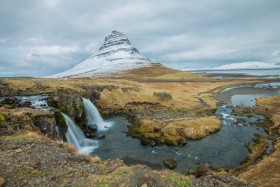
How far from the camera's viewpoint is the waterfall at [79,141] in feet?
88.6

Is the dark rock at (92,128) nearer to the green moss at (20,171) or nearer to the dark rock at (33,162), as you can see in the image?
the dark rock at (33,162)

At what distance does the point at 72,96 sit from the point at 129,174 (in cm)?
2952

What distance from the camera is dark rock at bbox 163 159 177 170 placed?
2284cm

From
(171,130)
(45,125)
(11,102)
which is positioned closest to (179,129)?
(171,130)

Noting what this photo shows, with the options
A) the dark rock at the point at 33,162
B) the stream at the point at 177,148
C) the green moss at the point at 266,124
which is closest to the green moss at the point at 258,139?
the stream at the point at 177,148

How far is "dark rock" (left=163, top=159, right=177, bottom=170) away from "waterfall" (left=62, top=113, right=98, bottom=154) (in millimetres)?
14458

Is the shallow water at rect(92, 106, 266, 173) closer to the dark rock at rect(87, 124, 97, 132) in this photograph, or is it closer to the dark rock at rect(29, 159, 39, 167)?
the dark rock at rect(87, 124, 97, 132)

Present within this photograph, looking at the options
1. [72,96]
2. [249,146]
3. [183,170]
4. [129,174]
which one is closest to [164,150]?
[183,170]

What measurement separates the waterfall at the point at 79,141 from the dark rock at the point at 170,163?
14458 millimetres

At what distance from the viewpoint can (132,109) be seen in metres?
51.5

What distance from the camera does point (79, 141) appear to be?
29344mm

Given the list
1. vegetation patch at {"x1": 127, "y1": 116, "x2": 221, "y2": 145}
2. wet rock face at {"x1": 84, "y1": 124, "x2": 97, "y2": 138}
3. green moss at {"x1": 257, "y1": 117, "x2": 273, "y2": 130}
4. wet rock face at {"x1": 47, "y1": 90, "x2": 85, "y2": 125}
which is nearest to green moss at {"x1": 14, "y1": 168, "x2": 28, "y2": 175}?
wet rock face at {"x1": 47, "y1": 90, "x2": 85, "y2": 125}

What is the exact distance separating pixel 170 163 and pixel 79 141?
18885 mm

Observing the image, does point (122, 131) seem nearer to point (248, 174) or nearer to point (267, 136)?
point (248, 174)
